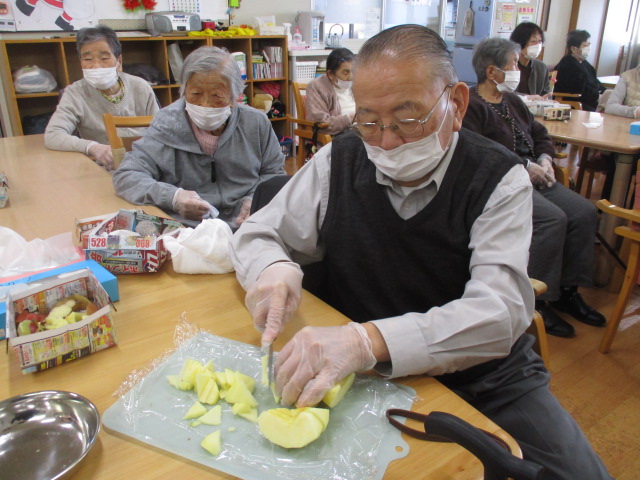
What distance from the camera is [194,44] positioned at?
506 cm

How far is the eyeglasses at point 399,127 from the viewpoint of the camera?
1045 mm

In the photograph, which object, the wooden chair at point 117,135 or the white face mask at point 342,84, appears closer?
the wooden chair at point 117,135

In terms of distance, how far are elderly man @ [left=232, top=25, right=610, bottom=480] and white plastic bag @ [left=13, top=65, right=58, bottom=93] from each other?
3868 millimetres

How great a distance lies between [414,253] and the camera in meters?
1.14

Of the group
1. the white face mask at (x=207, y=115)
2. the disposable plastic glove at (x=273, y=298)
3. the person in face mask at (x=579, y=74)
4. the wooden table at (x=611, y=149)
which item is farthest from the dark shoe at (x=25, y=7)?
the person in face mask at (x=579, y=74)

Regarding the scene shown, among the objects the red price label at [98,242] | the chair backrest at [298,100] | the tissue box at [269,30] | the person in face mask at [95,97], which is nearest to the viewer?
the red price label at [98,242]

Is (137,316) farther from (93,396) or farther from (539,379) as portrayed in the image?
(539,379)

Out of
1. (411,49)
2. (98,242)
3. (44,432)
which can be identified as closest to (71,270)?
(98,242)

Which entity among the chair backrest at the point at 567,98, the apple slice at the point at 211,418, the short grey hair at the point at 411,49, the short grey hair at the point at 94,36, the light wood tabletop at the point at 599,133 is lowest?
the apple slice at the point at 211,418

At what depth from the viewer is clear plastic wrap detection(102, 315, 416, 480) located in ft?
2.24

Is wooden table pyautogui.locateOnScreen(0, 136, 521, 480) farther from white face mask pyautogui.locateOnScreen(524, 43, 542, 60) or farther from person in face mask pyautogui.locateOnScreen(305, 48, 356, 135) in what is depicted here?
white face mask pyautogui.locateOnScreen(524, 43, 542, 60)

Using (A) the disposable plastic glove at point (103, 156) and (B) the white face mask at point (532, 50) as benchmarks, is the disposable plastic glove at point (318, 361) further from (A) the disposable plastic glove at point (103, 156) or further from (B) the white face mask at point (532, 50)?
(B) the white face mask at point (532, 50)

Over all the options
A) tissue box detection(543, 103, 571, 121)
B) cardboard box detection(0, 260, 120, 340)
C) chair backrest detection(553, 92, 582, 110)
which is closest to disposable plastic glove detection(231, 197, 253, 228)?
cardboard box detection(0, 260, 120, 340)

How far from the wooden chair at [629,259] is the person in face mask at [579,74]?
12.5ft
